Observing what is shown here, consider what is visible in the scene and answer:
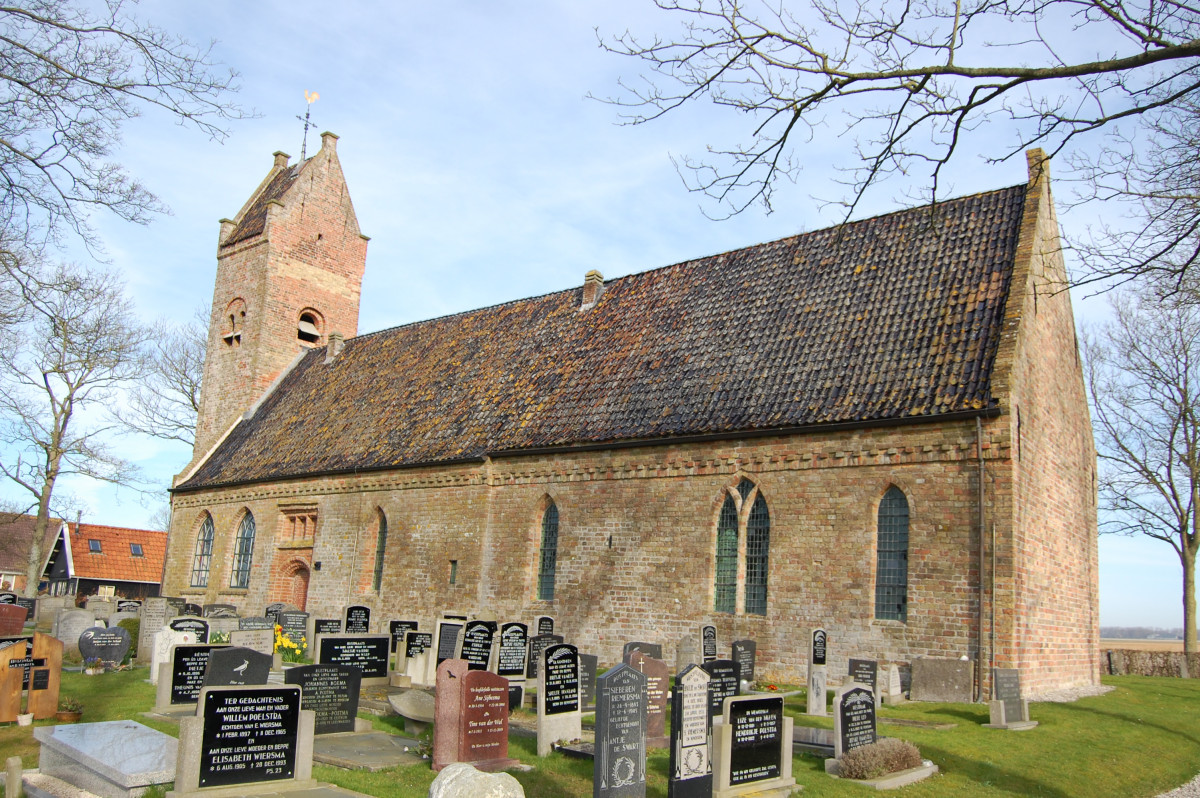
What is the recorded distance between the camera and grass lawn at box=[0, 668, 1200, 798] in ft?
31.0

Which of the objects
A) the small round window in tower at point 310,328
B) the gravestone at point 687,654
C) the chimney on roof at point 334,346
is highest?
the small round window in tower at point 310,328

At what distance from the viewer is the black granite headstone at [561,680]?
11.1 m

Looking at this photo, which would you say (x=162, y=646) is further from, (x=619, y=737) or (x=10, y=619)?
(x=619, y=737)

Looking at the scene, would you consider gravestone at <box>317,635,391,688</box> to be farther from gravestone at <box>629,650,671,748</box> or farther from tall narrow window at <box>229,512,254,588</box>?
tall narrow window at <box>229,512,254,588</box>

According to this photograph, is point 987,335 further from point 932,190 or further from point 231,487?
point 231,487

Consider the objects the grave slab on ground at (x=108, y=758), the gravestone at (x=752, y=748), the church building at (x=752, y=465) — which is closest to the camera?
the grave slab on ground at (x=108, y=758)

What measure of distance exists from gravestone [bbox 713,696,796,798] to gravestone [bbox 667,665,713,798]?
126mm

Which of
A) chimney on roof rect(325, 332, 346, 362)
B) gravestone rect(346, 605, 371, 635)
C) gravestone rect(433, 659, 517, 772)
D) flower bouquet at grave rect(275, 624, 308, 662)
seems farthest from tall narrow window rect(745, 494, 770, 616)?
chimney on roof rect(325, 332, 346, 362)

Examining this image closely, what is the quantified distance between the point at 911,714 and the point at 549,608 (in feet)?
30.0

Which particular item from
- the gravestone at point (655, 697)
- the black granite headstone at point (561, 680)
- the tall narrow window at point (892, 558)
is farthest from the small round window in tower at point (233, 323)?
the gravestone at point (655, 697)

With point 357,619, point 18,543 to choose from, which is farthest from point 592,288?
point 18,543

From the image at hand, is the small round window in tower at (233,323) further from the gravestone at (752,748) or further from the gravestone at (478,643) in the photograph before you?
Answer: the gravestone at (752,748)

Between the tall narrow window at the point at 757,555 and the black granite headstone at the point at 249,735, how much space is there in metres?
10.8

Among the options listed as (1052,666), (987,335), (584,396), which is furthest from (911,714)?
(584,396)
